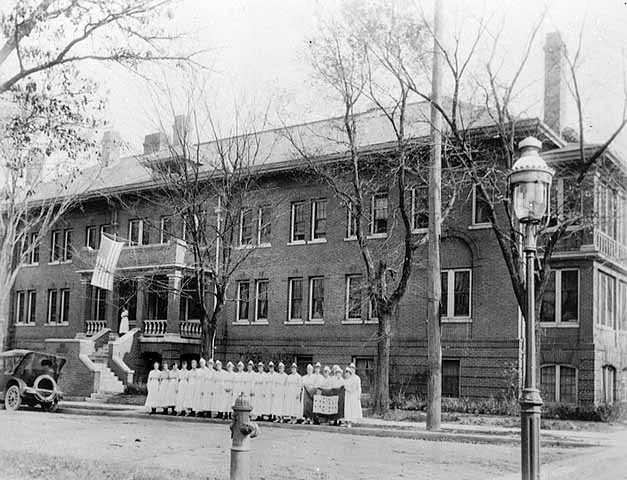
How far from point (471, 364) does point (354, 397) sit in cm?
918

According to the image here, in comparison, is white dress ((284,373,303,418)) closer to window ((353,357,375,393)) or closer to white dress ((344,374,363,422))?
white dress ((344,374,363,422))

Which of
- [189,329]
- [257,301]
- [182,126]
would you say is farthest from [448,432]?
[189,329]

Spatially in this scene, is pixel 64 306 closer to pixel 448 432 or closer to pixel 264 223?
pixel 264 223

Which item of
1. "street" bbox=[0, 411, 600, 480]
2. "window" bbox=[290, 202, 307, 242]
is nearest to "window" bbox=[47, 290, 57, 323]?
"window" bbox=[290, 202, 307, 242]

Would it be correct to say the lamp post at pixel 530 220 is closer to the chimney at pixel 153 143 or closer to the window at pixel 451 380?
the window at pixel 451 380

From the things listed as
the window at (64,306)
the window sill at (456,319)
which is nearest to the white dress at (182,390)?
the window sill at (456,319)

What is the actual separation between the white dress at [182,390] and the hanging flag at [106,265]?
Answer: 11.2 meters

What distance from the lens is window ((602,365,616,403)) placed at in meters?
27.2

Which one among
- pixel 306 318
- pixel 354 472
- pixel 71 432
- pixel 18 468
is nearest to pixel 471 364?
pixel 306 318

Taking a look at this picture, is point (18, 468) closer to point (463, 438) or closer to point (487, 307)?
point (463, 438)

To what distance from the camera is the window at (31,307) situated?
4400 centimetres

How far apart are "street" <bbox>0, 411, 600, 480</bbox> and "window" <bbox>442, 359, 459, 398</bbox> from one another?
11.1m

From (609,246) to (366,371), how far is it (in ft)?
32.3

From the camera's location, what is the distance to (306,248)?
3312 cm
